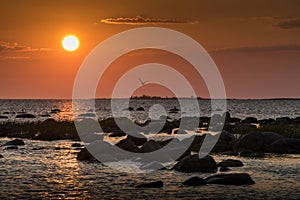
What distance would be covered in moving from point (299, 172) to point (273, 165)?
337cm

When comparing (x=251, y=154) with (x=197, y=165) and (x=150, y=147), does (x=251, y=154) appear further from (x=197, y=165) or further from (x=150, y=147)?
(x=197, y=165)

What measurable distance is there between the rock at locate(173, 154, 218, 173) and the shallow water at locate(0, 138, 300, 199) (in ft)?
2.63

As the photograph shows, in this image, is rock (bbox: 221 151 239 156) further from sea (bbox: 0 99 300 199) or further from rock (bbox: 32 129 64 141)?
rock (bbox: 32 129 64 141)

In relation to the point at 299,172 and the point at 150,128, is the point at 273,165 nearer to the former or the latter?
the point at 299,172

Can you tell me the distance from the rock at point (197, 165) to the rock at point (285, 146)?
11277 mm

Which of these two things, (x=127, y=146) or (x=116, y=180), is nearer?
(x=116, y=180)

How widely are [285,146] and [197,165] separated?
12774 mm

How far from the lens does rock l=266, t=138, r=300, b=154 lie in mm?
42094

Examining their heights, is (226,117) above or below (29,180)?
above

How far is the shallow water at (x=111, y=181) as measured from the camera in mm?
25172

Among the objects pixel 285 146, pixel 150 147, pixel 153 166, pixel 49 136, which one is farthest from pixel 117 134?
pixel 153 166

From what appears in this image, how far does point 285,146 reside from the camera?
42469 millimetres

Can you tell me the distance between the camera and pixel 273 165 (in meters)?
35.4

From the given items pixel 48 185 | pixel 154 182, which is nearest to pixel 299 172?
pixel 154 182
